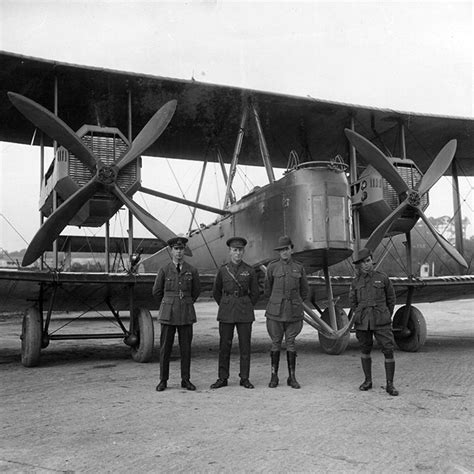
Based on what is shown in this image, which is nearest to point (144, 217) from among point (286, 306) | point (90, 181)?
point (90, 181)

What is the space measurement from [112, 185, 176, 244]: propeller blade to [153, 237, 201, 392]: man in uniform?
140 centimetres

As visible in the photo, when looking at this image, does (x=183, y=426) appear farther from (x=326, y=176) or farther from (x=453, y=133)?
(x=453, y=133)

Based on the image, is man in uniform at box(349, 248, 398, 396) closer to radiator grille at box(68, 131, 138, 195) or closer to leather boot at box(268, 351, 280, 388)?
leather boot at box(268, 351, 280, 388)

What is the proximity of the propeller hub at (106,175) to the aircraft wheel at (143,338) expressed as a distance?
94.6 inches

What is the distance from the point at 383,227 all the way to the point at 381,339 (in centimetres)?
390

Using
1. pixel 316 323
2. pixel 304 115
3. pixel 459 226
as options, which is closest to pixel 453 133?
pixel 459 226

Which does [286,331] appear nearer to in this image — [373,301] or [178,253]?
[373,301]

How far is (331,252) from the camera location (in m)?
8.12

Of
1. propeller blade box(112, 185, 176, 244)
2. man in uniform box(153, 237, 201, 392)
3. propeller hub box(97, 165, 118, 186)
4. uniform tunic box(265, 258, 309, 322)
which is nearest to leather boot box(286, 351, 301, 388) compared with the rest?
uniform tunic box(265, 258, 309, 322)

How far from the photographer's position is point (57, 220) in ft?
26.7

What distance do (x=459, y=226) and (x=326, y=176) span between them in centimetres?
655

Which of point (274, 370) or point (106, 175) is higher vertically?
point (106, 175)

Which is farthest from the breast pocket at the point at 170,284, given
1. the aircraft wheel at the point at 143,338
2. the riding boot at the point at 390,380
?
the riding boot at the point at 390,380

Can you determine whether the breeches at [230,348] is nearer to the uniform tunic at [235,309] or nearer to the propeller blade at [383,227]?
the uniform tunic at [235,309]
